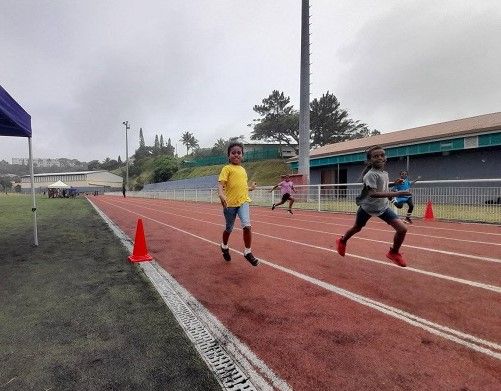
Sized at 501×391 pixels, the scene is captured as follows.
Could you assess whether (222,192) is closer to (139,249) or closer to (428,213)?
(139,249)

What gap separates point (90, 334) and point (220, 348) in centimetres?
114

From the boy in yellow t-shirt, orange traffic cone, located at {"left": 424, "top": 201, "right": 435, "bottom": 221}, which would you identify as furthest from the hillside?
the boy in yellow t-shirt

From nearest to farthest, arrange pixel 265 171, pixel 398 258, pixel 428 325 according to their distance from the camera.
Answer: pixel 428 325, pixel 398 258, pixel 265 171

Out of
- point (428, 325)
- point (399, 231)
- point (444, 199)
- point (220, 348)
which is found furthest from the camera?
point (444, 199)

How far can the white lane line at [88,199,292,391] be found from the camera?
2059mm

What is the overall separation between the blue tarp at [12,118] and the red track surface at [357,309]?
3.28 m

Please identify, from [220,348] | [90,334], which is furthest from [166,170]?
[220,348]

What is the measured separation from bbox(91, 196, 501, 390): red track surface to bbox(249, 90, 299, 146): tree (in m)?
47.1

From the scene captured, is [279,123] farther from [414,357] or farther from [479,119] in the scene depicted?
[414,357]

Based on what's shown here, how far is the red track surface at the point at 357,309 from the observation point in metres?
2.16

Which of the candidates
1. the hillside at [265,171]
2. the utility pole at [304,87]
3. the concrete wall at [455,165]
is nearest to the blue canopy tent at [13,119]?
the utility pole at [304,87]

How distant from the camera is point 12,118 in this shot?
543 cm

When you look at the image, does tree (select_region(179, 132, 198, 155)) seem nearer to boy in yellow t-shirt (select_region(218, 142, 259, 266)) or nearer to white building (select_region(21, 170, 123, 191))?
white building (select_region(21, 170, 123, 191))

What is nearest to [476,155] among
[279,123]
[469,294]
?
[469,294]
